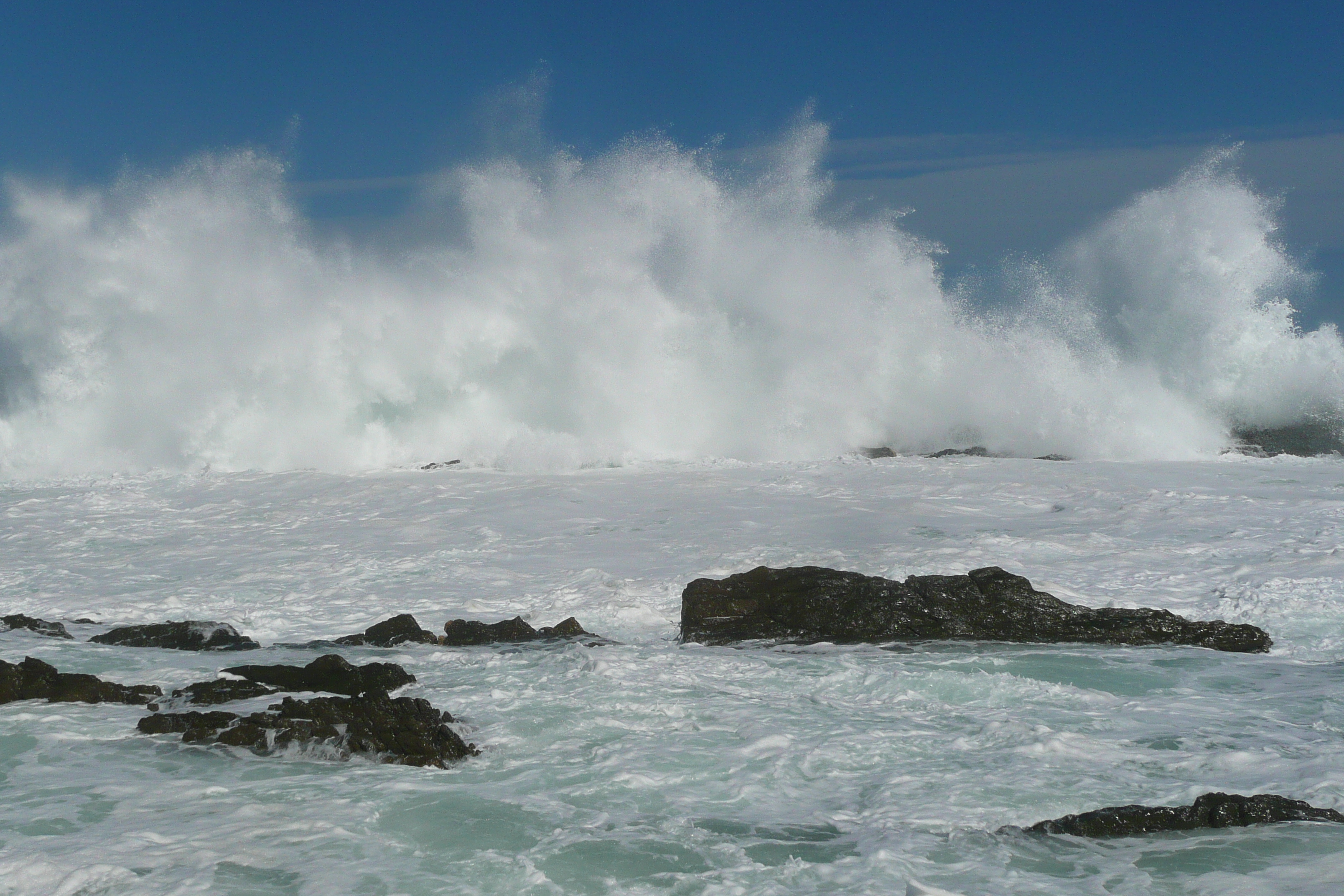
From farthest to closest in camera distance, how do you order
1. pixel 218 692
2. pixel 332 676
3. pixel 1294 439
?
pixel 1294 439
pixel 332 676
pixel 218 692

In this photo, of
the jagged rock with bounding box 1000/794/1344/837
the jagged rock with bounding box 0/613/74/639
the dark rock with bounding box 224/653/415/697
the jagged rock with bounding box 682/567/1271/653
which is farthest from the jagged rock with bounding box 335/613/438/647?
the jagged rock with bounding box 1000/794/1344/837

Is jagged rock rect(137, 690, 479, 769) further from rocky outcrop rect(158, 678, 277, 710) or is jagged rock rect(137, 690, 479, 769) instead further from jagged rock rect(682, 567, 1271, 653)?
jagged rock rect(682, 567, 1271, 653)

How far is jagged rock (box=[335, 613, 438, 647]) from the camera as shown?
7.78 meters

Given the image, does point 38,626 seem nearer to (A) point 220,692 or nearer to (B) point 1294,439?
(A) point 220,692

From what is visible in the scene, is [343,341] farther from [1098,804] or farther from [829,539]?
[1098,804]

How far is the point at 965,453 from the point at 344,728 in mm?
13714

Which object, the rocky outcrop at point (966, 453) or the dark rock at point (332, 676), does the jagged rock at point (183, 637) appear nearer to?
the dark rock at point (332, 676)

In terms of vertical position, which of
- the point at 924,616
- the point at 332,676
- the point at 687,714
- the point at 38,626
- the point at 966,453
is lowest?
the point at 687,714

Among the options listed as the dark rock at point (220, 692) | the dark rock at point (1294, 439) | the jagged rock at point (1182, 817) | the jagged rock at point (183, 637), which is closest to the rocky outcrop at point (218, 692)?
the dark rock at point (220, 692)

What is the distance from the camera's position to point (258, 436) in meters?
17.3

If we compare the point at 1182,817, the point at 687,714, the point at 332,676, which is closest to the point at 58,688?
the point at 332,676

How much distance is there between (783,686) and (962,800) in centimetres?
205

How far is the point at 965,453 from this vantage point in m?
17.4

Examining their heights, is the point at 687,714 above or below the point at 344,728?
below
